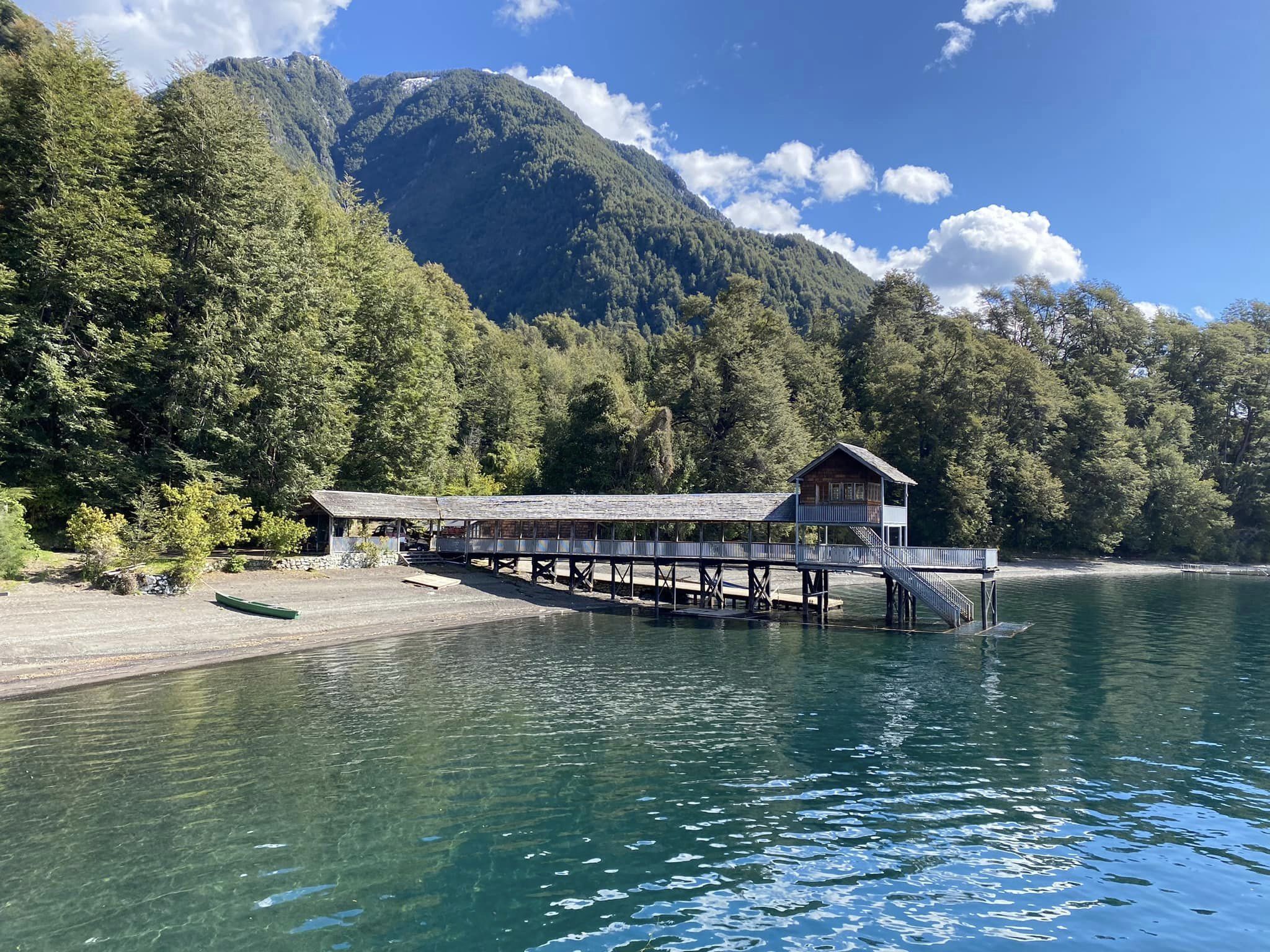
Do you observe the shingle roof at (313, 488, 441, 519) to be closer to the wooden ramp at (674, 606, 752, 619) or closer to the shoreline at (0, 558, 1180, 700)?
the shoreline at (0, 558, 1180, 700)

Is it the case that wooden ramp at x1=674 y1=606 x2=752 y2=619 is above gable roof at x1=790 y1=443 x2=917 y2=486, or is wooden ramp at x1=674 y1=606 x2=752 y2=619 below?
below

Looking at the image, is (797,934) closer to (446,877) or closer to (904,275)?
(446,877)

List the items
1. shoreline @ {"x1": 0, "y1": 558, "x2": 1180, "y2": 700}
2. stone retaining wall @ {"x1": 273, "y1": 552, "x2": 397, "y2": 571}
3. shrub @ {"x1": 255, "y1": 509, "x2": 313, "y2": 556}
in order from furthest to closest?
stone retaining wall @ {"x1": 273, "y1": 552, "x2": 397, "y2": 571}
shrub @ {"x1": 255, "y1": 509, "x2": 313, "y2": 556}
shoreline @ {"x1": 0, "y1": 558, "x2": 1180, "y2": 700}

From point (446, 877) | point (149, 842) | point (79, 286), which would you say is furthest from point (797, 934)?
point (79, 286)

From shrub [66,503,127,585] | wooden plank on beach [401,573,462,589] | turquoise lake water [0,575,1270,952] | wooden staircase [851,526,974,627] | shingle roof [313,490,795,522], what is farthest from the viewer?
wooden plank on beach [401,573,462,589]

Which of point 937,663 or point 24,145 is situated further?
point 24,145

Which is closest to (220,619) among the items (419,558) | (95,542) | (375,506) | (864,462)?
(95,542)

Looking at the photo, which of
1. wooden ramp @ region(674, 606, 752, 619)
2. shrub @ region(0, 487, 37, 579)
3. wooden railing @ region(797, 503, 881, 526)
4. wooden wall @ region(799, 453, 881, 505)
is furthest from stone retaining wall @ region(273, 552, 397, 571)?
wooden wall @ region(799, 453, 881, 505)

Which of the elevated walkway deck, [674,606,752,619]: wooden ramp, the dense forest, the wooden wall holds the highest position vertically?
the dense forest

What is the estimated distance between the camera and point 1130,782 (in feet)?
49.1

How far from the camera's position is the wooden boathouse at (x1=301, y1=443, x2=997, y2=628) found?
111ft

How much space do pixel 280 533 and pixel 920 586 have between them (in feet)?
117

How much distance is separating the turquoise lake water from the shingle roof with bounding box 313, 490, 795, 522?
13.8 m

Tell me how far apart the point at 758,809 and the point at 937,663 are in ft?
55.2
